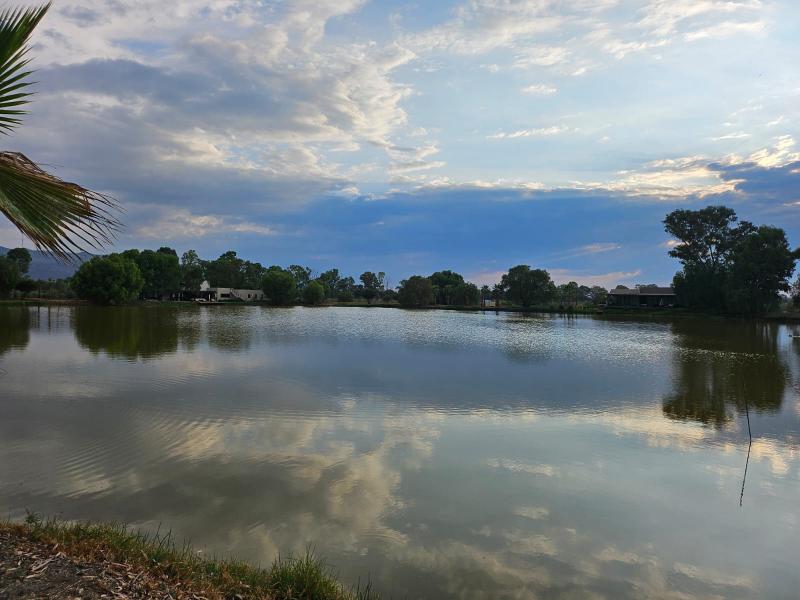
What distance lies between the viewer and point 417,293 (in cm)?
11450

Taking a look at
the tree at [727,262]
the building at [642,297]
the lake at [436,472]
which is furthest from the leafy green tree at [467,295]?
the lake at [436,472]

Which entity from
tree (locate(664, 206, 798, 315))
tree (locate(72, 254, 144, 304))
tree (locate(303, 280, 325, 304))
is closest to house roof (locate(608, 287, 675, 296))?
tree (locate(664, 206, 798, 315))

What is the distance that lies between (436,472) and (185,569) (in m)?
4.55

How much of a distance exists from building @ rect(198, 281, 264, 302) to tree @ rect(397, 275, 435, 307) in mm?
37122

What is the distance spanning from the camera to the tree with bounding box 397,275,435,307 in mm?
114500

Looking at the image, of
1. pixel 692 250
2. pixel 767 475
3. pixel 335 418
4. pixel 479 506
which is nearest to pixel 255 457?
pixel 335 418

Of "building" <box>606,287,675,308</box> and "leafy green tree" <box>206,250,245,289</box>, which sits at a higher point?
"leafy green tree" <box>206,250,245,289</box>

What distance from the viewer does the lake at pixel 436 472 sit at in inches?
217

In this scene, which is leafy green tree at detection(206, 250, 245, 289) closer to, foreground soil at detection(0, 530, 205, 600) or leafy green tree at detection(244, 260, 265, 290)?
leafy green tree at detection(244, 260, 265, 290)

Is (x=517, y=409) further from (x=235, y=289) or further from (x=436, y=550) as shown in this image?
(x=235, y=289)

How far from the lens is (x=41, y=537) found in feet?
14.4

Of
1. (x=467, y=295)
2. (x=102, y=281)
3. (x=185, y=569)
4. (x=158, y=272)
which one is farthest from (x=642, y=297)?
(x=185, y=569)

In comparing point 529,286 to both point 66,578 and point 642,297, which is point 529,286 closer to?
point 642,297

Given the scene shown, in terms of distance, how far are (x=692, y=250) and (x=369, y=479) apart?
8156 cm
